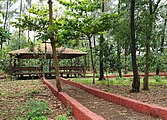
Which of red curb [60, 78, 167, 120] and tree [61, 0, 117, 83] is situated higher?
tree [61, 0, 117, 83]

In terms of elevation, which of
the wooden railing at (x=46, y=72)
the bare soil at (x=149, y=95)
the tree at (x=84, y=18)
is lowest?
the bare soil at (x=149, y=95)

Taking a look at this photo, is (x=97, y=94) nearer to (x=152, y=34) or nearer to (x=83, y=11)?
(x=152, y=34)

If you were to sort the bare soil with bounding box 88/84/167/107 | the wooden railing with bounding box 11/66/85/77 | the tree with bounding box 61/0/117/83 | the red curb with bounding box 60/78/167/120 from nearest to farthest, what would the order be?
the red curb with bounding box 60/78/167/120 → the bare soil with bounding box 88/84/167/107 → the tree with bounding box 61/0/117/83 → the wooden railing with bounding box 11/66/85/77

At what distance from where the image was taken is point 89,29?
39.2 feet

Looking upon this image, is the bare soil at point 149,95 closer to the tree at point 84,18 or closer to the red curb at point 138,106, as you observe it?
the red curb at point 138,106

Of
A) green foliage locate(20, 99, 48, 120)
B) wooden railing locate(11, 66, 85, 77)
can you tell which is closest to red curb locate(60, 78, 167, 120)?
green foliage locate(20, 99, 48, 120)

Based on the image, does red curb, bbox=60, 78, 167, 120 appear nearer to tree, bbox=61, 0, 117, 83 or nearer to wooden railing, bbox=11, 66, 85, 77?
tree, bbox=61, 0, 117, 83

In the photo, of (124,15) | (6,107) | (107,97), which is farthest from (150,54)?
(6,107)

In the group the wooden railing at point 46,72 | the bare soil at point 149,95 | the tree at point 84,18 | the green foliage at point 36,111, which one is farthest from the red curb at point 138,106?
the wooden railing at point 46,72

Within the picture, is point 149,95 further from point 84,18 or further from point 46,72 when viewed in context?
point 46,72

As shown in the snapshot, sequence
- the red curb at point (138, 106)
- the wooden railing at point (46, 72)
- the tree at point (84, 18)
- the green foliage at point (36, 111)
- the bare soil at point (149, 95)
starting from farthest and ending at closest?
the wooden railing at point (46, 72) → the tree at point (84, 18) → the bare soil at point (149, 95) → the green foliage at point (36, 111) → the red curb at point (138, 106)

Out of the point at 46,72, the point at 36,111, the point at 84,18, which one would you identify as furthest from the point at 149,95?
the point at 46,72

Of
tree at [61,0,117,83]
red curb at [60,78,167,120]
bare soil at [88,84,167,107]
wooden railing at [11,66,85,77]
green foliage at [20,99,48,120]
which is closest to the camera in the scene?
red curb at [60,78,167,120]

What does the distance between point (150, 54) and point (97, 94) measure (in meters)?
3.01
